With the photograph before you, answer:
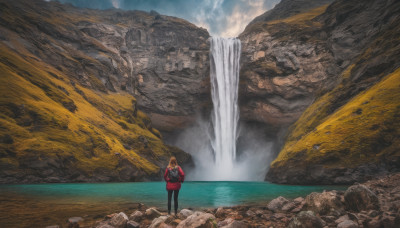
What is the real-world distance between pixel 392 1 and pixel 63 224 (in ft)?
230

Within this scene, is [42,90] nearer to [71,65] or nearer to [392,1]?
[71,65]

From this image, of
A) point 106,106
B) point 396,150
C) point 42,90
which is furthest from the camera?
point 106,106

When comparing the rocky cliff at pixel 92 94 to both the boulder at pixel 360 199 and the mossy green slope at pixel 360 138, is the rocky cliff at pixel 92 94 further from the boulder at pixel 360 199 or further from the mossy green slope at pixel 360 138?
A: the boulder at pixel 360 199

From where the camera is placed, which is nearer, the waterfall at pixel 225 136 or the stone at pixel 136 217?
the stone at pixel 136 217

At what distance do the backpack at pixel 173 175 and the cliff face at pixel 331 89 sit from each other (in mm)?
22677

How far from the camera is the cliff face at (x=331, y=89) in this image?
24438 millimetres

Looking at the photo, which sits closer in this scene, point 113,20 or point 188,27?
point 188,27

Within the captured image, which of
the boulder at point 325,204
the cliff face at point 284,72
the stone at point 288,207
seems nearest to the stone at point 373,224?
the boulder at point 325,204

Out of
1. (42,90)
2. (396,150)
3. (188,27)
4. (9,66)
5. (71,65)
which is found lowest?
(396,150)

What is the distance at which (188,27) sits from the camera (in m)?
103

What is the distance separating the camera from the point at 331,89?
48438 mm

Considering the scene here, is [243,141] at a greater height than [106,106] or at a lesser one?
lesser

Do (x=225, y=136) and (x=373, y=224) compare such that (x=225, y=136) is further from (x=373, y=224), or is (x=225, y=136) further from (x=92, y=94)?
(x=373, y=224)

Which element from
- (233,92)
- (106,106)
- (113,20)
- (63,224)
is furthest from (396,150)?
(113,20)
